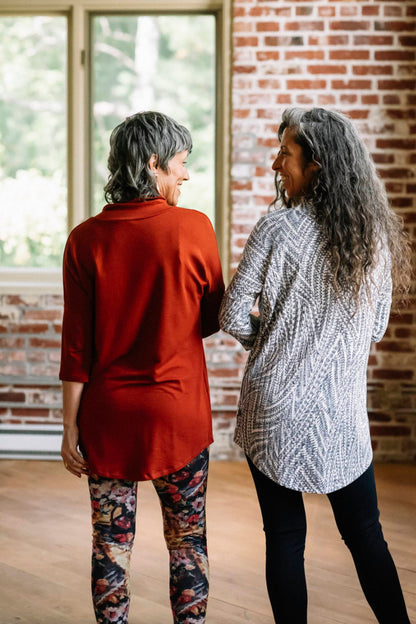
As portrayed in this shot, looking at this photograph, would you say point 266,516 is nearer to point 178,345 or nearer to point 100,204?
point 178,345

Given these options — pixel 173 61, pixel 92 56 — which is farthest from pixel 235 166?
pixel 92 56

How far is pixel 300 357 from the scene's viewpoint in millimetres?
1722

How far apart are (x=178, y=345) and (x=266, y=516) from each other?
17.0 inches

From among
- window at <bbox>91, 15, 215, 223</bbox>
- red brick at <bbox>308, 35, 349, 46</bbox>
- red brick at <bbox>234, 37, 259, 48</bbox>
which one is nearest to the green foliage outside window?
window at <bbox>91, 15, 215, 223</bbox>

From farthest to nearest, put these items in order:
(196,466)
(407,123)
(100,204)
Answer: (100,204) → (407,123) → (196,466)

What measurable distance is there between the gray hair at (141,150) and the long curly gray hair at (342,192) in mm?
269

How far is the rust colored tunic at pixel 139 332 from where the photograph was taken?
1.73 meters

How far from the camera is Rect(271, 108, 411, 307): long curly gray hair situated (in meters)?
1.72

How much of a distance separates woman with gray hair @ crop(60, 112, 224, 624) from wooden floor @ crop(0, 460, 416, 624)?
81cm

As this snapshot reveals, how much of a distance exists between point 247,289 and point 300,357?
0.19 metres

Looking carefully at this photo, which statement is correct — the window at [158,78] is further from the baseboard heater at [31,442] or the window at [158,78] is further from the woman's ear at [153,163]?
the woman's ear at [153,163]

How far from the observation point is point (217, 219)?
4.68 m

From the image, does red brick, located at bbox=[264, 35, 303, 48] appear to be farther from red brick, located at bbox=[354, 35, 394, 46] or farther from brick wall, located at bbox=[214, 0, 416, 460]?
red brick, located at bbox=[354, 35, 394, 46]

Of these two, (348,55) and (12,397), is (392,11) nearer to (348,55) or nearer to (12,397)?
(348,55)
